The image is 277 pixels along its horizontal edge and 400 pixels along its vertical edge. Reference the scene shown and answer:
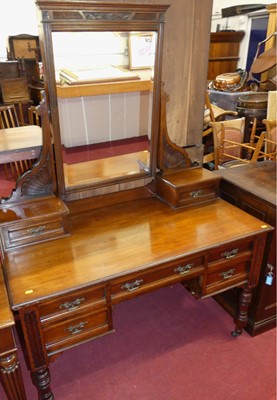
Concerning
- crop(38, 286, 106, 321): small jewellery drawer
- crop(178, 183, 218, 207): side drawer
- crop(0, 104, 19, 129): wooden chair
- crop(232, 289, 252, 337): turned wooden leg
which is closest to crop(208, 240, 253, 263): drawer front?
crop(232, 289, 252, 337): turned wooden leg

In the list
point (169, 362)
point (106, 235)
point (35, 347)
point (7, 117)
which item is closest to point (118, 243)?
point (106, 235)

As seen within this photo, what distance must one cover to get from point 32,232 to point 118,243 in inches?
16.6

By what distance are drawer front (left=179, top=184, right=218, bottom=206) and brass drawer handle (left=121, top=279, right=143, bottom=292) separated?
59 centimetres

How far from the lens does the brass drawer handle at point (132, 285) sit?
151 centimetres

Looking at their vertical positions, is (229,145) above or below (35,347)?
above

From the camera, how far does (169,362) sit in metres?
1.90

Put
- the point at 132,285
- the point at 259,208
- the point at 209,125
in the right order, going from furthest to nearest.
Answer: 1. the point at 209,125
2. the point at 259,208
3. the point at 132,285

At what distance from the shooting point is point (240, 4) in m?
6.14

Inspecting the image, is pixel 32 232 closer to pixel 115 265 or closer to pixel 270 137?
pixel 115 265

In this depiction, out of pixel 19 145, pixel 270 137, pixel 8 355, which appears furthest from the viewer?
pixel 270 137

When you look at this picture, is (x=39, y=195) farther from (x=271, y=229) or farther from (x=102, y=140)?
(x=271, y=229)

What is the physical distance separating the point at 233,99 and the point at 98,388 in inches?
167

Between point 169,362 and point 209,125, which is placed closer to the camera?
point 169,362

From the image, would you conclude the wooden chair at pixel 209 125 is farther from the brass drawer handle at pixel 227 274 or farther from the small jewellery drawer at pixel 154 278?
the small jewellery drawer at pixel 154 278
